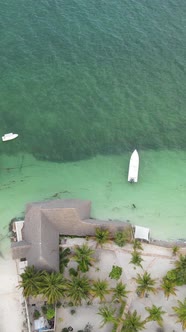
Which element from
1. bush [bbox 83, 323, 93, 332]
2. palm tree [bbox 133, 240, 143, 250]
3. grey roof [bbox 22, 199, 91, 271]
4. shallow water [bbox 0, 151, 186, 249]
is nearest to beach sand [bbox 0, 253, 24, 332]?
grey roof [bbox 22, 199, 91, 271]

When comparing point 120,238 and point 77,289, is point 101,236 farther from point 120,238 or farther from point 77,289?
point 77,289

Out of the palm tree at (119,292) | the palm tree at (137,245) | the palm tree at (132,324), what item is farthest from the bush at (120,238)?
the palm tree at (132,324)

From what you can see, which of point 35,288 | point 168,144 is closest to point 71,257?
point 35,288

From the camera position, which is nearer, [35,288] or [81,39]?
[35,288]

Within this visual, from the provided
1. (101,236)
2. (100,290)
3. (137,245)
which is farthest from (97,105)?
(100,290)

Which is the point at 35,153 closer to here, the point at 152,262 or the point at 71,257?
the point at 71,257

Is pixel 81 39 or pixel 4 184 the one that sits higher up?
pixel 81 39

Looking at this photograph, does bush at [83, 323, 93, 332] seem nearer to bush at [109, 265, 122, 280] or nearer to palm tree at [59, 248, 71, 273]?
bush at [109, 265, 122, 280]

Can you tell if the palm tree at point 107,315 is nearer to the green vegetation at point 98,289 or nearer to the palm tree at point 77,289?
the green vegetation at point 98,289
